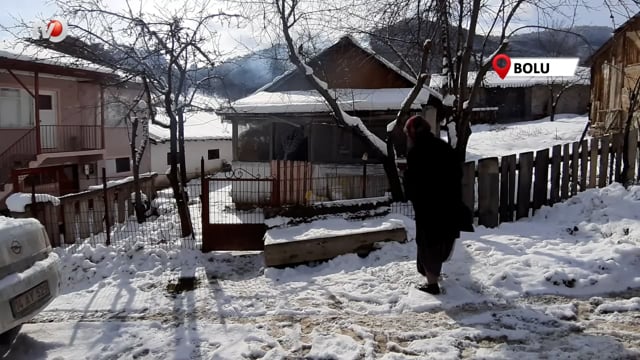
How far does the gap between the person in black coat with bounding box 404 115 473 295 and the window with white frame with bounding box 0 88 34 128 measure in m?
15.3

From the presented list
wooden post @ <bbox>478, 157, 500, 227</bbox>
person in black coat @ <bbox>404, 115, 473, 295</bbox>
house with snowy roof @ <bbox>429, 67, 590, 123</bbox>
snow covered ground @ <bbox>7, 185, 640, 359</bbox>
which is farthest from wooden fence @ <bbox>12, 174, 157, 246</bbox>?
house with snowy roof @ <bbox>429, 67, 590, 123</bbox>

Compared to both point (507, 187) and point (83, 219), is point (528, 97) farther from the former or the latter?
point (83, 219)

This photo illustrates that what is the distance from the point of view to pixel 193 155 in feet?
94.0

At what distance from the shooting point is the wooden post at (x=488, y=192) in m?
6.97

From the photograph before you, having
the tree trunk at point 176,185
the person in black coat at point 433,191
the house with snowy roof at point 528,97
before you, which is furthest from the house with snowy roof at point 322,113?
the house with snowy roof at point 528,97

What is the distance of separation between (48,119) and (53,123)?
0.21m

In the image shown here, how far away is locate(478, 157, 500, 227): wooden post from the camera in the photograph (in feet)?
22.9

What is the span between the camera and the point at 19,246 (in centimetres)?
367

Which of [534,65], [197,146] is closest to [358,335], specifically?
[534,65]

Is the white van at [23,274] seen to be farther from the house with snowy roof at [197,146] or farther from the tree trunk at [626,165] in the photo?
the house with snowy roof at [197,146]

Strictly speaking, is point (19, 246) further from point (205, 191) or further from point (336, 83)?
point (336, 83)

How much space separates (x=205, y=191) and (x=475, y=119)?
3414cm

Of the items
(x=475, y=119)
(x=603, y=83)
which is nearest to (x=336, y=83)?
(x=603, y=83)

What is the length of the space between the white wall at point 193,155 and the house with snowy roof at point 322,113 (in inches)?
386
